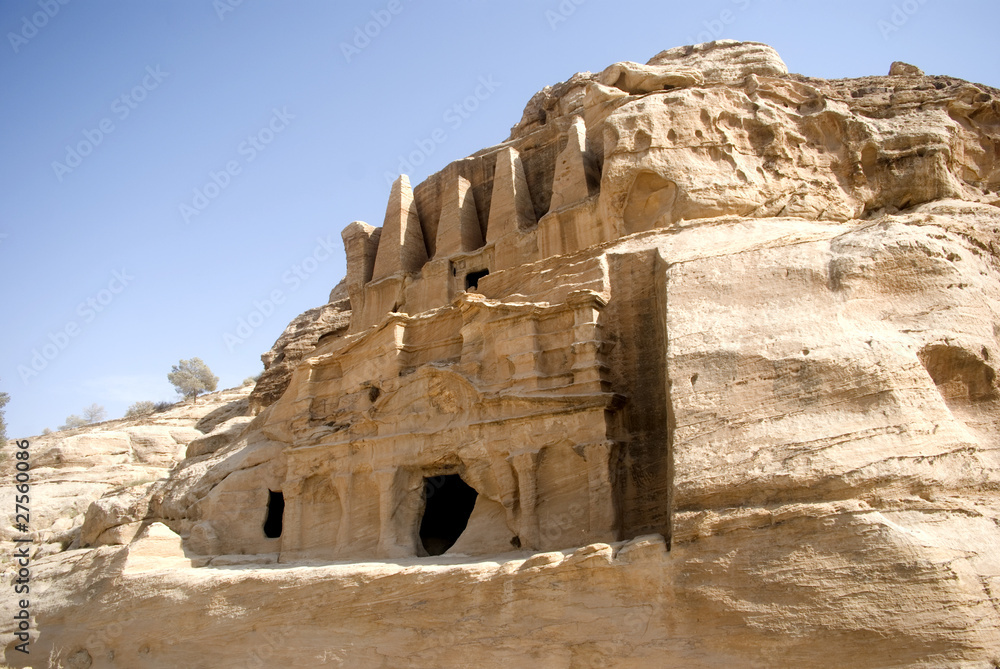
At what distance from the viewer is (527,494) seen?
13320mm

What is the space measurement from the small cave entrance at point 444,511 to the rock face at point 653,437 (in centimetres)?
8

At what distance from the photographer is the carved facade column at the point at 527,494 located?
1303cm

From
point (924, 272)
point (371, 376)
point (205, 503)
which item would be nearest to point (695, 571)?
point (924, 272)

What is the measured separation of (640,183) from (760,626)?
11.9 meters

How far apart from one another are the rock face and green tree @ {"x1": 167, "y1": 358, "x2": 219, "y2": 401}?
91.2ft

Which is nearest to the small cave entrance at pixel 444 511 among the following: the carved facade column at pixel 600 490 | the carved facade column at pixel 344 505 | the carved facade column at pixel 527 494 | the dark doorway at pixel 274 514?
the carved facade column at pixel 344 505

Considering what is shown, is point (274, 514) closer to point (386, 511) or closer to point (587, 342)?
point (386, 511)

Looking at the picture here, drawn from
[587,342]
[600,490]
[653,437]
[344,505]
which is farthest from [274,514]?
[653,437]

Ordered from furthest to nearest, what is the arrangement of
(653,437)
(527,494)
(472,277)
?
(472,277)
(527,494)
(653,437)

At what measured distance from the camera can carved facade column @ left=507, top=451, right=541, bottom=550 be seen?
42.8 ft

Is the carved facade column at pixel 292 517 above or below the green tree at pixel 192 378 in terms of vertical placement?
below

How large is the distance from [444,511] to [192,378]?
122ft

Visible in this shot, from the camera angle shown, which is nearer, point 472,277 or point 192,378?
point 472,277

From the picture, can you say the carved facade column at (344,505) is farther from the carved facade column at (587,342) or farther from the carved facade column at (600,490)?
the carved facade column at (587,342)
